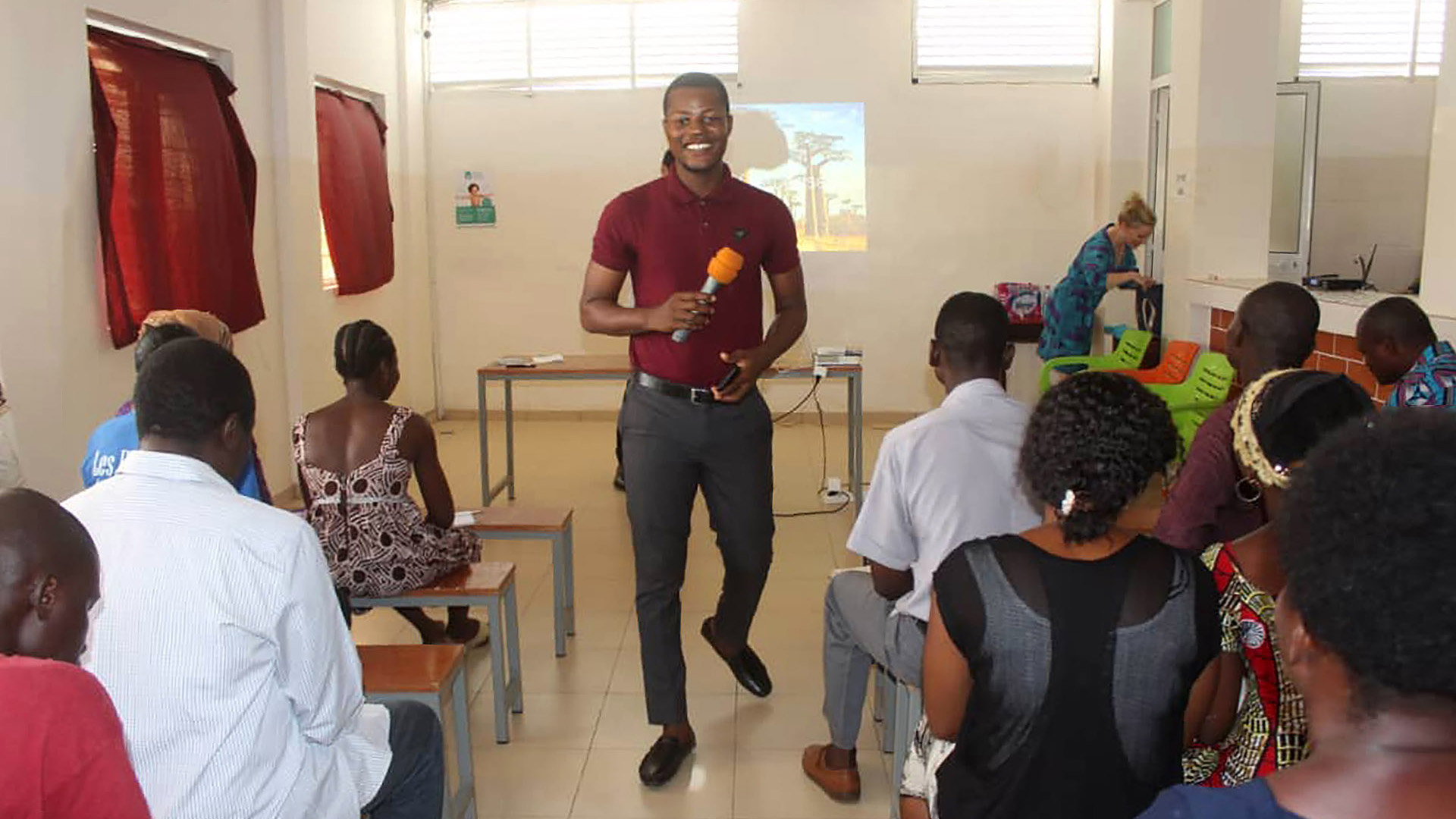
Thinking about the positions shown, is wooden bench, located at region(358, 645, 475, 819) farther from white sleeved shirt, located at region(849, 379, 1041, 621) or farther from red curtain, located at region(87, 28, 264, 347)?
red curtain, located at region(87, 28, 264, 347)

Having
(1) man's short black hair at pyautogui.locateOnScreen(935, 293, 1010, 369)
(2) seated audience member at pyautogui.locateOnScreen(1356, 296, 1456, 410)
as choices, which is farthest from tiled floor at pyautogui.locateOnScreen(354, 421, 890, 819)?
(2) seated audience member at pyautogui.locateOnScreen(1356, 296, 1456, 410)

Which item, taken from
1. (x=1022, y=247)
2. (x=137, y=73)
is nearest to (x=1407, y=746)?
(x=137, y=73)

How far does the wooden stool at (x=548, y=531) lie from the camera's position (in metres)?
3.66

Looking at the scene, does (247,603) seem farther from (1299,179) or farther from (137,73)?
(1299,179)

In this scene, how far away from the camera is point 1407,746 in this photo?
2.75 ft

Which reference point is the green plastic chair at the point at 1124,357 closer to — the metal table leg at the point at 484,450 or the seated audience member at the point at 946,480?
the metal table leg at the point at 484,450

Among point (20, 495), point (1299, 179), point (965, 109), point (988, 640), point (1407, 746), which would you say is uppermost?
point (965, 109)

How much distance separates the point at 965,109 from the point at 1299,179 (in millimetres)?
2226

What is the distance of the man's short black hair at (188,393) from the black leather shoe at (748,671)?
6.05 feet

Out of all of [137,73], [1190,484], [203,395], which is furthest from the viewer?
[137,73]

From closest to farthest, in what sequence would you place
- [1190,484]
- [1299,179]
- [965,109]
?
[1190,484], [1299,179], [965,109]

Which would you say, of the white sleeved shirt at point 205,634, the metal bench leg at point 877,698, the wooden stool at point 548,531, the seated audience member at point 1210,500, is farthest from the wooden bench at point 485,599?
the seated audience member at point 1210,500

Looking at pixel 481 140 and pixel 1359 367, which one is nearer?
pixel 1359 367

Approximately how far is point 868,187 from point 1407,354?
5116mm
